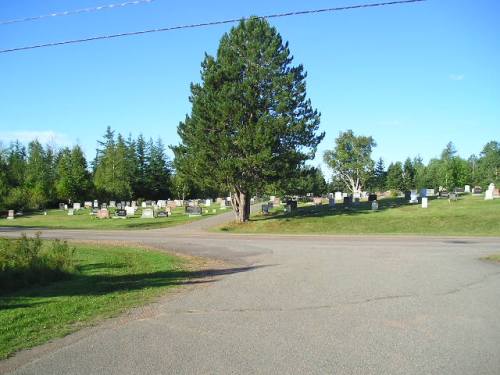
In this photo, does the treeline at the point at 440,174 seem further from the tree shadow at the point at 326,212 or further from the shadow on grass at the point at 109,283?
the shadow on grass at the point at 109,283

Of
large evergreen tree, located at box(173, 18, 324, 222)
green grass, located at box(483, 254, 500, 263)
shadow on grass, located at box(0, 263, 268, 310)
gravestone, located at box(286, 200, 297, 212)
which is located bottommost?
green grass, located at box(483, 254, 500, 263)

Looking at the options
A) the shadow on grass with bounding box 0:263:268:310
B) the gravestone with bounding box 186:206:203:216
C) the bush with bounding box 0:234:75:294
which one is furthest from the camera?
the gravestone with bounding box 186:206:203:216

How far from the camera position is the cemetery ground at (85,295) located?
683 centimetres

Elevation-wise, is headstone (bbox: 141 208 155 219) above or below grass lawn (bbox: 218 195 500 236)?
above

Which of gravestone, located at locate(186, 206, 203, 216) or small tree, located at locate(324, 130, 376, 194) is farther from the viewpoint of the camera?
small tree, located at locate(324, 130, 376, 194)

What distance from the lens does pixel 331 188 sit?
5103 inches

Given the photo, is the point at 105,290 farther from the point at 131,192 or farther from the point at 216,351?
the point at 131,192

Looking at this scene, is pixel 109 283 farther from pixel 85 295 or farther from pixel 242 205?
pixel 242 205

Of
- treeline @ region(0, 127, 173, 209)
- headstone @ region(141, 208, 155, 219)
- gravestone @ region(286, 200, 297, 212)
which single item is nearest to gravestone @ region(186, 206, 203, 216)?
headstone @ region(141, 208, 155, 219)

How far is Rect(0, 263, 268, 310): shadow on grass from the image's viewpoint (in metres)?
9.77

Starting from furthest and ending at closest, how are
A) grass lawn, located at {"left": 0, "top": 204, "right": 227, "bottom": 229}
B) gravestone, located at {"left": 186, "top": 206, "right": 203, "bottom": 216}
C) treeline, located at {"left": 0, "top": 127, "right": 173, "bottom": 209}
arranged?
treeline, located at {"left": 0, "top": 127, "right": 173, "bottom": 209}, gravestone, located at {"left": 186, "top": 206, "right": 203, "bottom": 216}, grass lawn, located at {"left": 0, "top": 204, "right": 227, "bottom": 229}

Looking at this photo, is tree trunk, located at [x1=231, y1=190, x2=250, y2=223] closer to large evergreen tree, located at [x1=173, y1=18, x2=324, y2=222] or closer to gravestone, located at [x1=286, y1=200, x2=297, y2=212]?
large evergreen tree, located at [x1=173, y1=18, x2=324, y2=222]

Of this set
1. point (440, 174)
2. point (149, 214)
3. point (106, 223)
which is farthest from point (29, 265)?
point (440, 174)

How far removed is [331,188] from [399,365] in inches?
4971
